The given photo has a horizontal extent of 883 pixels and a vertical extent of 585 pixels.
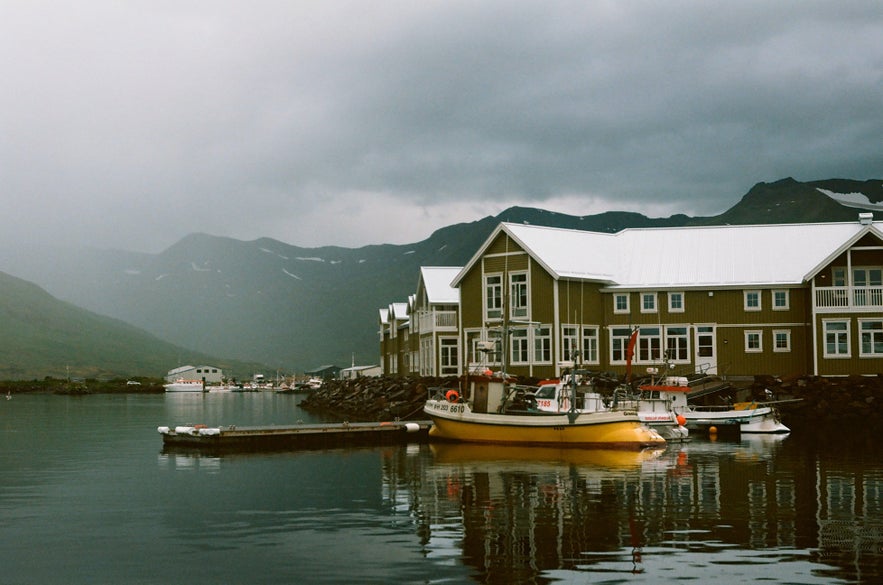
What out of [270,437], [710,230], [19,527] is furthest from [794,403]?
[19,527]

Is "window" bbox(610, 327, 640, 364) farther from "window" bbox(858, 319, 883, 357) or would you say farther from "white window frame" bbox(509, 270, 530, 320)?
"window" bbox(858, 319, 883, 357)

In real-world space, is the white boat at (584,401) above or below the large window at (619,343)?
below

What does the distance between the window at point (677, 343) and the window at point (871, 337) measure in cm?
958

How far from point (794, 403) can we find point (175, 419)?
42.2 m

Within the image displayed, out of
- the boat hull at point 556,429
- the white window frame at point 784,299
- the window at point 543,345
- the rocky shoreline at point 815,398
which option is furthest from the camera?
the white window frame at point 784,299

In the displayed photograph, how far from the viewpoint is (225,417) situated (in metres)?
73.8

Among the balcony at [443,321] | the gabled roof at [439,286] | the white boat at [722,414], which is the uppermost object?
the gabled roof at [439,286]

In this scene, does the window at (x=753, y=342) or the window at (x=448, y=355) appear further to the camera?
the window at (x=448, y=355)

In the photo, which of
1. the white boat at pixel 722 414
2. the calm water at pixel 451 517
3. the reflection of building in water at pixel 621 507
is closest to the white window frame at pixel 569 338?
the white boat at pixel 722 414

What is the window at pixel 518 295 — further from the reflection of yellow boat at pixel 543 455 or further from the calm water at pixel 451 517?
the calm water at pixel 451 517

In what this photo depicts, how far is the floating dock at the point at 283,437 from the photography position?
141 feet

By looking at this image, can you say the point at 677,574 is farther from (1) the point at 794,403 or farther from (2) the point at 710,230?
(2) the point at 710,230

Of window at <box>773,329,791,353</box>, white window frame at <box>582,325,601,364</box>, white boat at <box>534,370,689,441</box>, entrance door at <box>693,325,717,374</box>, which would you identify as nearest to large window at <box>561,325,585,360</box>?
white window frame at <box>582,325,601,364</box>

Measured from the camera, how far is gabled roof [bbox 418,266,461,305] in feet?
234
